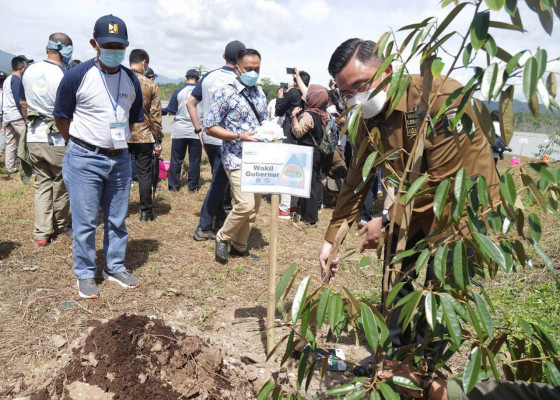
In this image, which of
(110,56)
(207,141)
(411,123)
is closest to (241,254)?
(207,141)

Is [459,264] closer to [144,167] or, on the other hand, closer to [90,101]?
[90,101]

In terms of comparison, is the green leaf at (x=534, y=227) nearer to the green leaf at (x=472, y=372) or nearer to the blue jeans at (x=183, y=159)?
the green leaf at (x=472, y=372)

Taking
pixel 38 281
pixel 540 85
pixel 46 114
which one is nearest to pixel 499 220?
pixel 540 85

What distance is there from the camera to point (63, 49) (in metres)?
4.50

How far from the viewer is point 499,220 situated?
1160 mm

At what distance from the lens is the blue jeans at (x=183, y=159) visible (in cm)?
697

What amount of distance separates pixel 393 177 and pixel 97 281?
10.4 feet

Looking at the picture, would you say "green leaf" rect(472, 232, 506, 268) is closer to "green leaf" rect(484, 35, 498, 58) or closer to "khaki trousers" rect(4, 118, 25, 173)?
"green leaf" rect(484, 35, 498, 58)

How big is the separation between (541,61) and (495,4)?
0.50 feet

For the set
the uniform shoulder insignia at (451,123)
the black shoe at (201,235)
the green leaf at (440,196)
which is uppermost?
the uniform shoulder insignia at (451,123)

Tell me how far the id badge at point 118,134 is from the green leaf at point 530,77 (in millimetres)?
3056

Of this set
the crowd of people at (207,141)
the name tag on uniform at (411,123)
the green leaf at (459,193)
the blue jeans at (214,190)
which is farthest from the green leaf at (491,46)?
the blue jeans at (214,190)

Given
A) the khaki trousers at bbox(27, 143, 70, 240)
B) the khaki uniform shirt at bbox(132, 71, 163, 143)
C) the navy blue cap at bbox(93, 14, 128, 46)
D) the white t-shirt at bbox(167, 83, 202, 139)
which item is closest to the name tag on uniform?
the navy blue cap at bbox(93, 14, 128, 46)

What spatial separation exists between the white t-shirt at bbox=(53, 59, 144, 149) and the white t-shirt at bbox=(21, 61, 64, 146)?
1.19 meters
